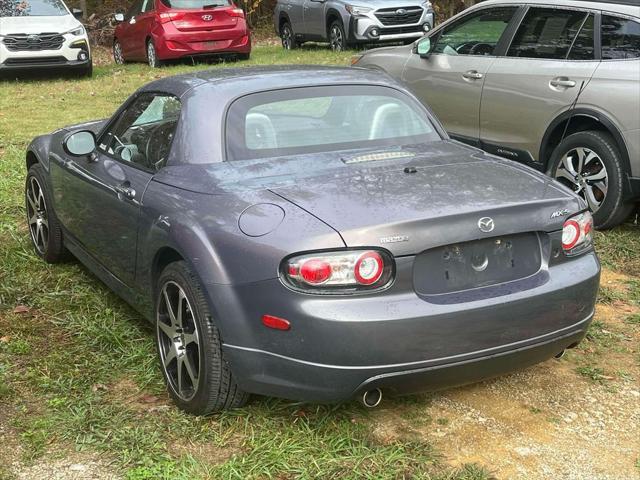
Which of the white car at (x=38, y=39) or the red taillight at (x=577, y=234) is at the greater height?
the red taillight at (x=577, y=234)

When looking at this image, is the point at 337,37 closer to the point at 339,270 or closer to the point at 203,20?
the point at 203,20

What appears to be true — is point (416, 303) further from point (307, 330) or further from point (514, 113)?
point (514, 113)

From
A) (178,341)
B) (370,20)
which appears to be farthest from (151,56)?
(178,341)

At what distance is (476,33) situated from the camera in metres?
7.52

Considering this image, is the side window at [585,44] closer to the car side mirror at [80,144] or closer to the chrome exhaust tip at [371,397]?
the car side mirror at [80,144]

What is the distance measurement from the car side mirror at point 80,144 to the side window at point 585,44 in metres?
3.62

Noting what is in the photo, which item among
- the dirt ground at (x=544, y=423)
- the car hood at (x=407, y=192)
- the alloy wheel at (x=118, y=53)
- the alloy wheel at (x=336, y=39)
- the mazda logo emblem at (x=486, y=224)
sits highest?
the car hood at (x=407, y=192)

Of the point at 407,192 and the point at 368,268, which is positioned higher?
the point at 407,192

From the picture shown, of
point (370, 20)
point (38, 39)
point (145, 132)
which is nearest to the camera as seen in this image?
point (145, 132)

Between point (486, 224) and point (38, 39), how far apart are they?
12774 mm

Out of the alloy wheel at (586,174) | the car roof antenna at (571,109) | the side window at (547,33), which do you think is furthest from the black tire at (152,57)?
the alloy wheel at (586,174)

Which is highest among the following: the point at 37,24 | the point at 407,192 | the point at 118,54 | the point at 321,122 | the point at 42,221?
the point at 321,122

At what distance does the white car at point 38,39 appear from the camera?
14.3 meters

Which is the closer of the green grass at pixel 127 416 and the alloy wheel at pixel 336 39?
the green grass at pixel 127 416
